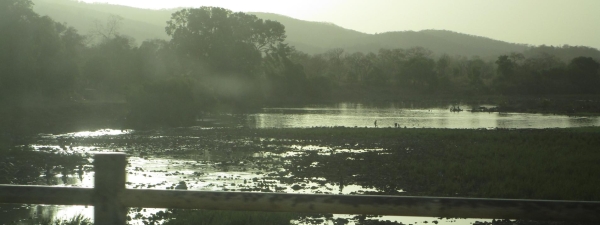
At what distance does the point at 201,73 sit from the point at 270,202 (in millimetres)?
84625

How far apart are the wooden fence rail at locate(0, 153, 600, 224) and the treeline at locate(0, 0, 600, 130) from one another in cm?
4426

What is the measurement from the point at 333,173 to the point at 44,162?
1256 cm

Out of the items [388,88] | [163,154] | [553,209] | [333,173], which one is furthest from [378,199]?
[388,88]

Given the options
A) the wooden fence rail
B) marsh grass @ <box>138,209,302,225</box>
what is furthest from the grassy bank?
the wooden fence rail

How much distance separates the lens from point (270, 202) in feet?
12.0

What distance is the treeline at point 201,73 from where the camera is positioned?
52500mm

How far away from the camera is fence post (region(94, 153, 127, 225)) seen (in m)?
3.65

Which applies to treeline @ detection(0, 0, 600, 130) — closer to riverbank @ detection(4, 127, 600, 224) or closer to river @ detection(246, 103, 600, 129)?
river @ detection(246, 103, 600, 129)

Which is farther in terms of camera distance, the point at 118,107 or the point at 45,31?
the point at 118,107

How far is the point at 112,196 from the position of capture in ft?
12.3

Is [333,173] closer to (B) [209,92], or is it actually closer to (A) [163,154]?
(A) [163,154]

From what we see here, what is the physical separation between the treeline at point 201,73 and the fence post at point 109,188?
44330mm

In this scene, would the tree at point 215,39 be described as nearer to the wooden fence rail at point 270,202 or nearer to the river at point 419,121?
the river at point 419,121

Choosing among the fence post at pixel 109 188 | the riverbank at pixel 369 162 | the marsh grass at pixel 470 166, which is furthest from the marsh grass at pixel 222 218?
the fence post at pixel 109 188
